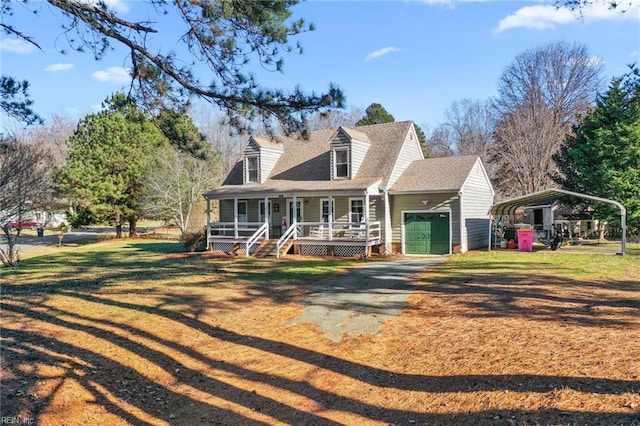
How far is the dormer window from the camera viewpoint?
975 inches

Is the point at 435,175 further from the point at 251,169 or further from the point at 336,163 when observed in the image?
the point at 251,169

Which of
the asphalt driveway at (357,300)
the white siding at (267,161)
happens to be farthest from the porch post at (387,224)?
the white siding at (267,161)

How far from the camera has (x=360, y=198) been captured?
21.6 m

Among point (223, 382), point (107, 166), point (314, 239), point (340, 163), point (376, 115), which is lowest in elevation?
point (223, 382)

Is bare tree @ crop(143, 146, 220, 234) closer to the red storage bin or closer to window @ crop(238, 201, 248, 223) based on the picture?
window @ crop(238, 201, 248, 223)

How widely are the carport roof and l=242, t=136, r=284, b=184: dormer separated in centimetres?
1175

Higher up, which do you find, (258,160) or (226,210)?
(258,160)

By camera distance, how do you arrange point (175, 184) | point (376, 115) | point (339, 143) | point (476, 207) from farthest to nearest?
point (376, 115)
point (175, 184)
point (476, 207)
point (339, 143)

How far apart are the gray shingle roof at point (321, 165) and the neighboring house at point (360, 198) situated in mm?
57

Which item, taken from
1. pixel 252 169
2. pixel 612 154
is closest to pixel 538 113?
pixel 612 154

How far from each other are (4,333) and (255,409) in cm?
495

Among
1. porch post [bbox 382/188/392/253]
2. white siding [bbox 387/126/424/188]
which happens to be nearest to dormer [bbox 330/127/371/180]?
white siding [bbox 387/126/424/188]

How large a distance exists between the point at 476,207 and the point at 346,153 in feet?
22.7

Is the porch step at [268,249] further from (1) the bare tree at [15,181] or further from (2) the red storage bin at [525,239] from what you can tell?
(2) the red storage bin at [525,239]
